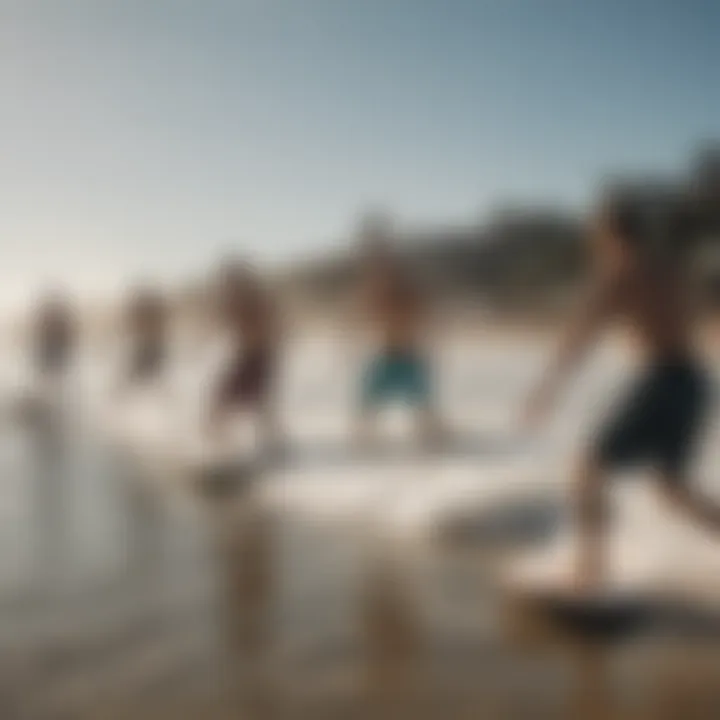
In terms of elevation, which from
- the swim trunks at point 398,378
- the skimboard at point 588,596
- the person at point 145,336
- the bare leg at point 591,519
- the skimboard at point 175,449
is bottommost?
the skimboard at point 588,596

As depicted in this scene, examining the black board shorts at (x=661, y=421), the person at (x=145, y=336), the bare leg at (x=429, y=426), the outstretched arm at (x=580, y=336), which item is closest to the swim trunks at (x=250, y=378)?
the person at (x=145, y=336)

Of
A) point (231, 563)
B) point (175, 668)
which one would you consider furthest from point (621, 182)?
point (175, 668)

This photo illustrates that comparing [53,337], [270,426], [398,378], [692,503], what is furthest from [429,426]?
[53,337]

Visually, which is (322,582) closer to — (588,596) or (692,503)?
(588,596)

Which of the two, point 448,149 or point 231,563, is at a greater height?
point 448,149

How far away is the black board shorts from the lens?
A: 140 centimetres

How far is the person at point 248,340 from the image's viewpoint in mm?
1545

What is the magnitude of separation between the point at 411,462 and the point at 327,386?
182mm

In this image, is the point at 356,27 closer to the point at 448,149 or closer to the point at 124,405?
the point at 448,149

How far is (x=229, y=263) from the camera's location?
155 centimetres

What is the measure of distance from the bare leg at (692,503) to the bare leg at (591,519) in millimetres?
93

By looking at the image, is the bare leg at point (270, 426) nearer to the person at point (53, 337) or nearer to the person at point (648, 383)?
the person at point (53, 337)

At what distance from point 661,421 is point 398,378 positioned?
0.39 m

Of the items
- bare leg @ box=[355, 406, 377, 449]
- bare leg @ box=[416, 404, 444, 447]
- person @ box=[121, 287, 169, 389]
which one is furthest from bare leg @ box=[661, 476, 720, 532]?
person @ box=[121, 287, 169, 389]
